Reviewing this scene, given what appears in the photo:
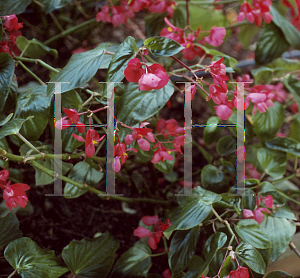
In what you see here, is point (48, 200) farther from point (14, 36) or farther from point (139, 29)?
point (139, 29)

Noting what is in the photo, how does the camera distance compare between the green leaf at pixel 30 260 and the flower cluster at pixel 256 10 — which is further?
the flower cluster at pixel 256 10

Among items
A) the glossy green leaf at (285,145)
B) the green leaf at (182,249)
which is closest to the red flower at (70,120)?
the green leaf at (182,249)

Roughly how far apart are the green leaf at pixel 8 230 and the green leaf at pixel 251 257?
0.51 metres

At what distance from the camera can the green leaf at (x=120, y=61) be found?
1.66 feet

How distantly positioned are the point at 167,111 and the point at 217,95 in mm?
635

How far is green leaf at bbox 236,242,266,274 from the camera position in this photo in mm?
540

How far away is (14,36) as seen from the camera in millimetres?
695

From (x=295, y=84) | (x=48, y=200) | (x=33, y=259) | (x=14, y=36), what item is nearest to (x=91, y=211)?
(x=48, y=200)

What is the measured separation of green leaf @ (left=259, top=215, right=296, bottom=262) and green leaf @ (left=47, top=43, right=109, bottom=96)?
1.78 feet

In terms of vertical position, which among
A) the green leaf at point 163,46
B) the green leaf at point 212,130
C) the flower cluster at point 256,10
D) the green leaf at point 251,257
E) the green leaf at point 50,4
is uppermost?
the green leaf at point 50,4

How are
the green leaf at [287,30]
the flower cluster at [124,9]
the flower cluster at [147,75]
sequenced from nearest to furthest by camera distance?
the flower cluster at [147,75] → the flower cluster at [124,9] → the green leaf at [287,30]

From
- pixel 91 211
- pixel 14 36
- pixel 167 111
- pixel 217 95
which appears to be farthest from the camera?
pixel 167 111

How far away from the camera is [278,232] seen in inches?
26.6

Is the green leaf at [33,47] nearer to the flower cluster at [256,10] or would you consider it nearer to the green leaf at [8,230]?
the green leaf at [8,230]
